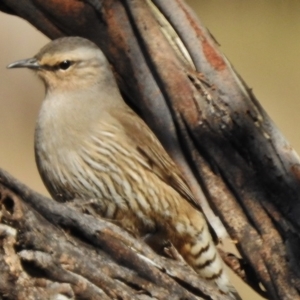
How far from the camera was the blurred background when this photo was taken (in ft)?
18.0

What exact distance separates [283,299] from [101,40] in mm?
1007

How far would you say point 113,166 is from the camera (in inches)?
139

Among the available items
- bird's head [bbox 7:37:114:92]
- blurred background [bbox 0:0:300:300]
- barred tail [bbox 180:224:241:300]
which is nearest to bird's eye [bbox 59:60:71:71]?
bird's head [bbox 7:37:114:92]

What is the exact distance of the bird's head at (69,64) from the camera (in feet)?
11.6

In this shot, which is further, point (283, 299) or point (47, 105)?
point (47, 105)

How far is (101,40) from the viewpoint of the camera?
350 centimetres

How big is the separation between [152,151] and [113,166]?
0.15 m

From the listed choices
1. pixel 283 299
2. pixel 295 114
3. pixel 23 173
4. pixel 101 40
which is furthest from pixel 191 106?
pixel 295 114

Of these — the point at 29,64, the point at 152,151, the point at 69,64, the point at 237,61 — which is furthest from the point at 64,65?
the point at 237,61

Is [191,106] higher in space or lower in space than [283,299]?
higher

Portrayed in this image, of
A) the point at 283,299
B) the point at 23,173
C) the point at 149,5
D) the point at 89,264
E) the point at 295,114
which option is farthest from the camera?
the point at 295,114

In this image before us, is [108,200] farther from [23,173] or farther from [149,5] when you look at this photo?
[23,173]

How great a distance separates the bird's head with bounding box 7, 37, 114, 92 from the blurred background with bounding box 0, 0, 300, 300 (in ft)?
5.27

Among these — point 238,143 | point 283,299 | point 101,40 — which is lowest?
point 283,299
